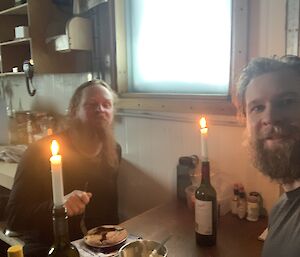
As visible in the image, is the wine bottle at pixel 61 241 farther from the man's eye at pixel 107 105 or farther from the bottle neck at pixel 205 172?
the man's eye at pixel 107 105

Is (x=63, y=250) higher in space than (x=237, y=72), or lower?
lower

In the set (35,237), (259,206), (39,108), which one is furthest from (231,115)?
(39,108)

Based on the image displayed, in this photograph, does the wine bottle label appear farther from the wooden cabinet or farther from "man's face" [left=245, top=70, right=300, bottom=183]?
the wooden cabinet

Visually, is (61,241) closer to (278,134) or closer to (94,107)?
(278,134)

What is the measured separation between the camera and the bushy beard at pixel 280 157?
92 centimetres

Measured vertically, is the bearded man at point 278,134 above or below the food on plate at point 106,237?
above

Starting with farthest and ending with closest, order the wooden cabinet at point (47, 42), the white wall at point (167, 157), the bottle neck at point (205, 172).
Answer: the wooden cabinet at point (47, 42)
the white wall at point (167, 157)
the bottle neck at point (205, 172)

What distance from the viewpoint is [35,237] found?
1.72 meters

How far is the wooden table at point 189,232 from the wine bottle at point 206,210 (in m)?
0.04

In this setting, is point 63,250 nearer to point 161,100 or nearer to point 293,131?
point 293,131

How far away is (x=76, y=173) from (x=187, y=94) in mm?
690

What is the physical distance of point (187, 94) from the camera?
174cm

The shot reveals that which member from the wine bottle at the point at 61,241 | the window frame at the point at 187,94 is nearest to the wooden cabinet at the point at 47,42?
the window frame at the point at 187,94

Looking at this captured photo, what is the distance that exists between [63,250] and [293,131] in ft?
2.14
